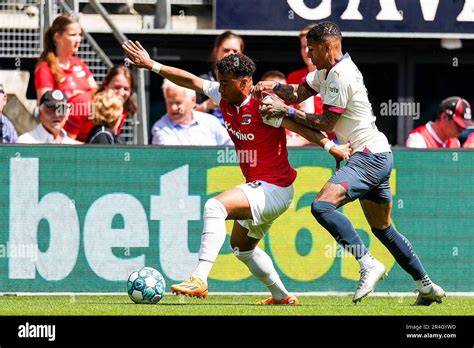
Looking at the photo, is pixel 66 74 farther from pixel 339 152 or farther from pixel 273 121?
pixel 339 152

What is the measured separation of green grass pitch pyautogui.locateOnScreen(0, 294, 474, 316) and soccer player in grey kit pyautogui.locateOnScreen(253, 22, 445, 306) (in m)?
0.37

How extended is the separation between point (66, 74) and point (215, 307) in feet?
14.3

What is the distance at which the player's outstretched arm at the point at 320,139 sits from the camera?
11.2 meters

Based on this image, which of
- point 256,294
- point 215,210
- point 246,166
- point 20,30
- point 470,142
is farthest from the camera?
point 20,30

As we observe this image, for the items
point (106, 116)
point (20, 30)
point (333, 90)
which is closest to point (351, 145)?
point (333, 90)

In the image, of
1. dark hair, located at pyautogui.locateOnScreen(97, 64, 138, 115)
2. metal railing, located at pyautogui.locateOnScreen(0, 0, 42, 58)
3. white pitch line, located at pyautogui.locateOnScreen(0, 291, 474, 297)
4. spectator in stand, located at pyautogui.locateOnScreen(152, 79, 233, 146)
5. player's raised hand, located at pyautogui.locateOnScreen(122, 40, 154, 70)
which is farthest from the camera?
metal railing, located at pyautogui.locateOnScreen(0, 0, 42, 58)

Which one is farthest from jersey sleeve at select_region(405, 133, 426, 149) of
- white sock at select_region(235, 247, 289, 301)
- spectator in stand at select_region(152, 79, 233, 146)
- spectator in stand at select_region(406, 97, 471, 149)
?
white sock at select_region(235, 247, 289, 301)

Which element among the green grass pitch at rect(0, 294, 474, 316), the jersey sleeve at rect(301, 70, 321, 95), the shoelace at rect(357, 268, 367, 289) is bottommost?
the green grass pitch at rect(0, 294, 474, 316)

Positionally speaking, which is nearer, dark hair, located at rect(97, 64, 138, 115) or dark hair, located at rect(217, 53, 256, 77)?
dark hair, located at rect(217, 53, 256, 77)

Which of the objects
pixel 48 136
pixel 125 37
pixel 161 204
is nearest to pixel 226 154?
pixel 161 204

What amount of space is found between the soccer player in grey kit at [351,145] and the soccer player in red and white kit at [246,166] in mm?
159

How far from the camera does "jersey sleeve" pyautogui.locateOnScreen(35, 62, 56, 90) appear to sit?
14.6 metres

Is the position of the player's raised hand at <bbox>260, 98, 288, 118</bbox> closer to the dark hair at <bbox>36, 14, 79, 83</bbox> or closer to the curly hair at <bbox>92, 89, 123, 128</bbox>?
the curly hair at <bbox>92, 89, 123, 128</bbox>

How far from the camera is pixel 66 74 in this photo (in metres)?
14.8
